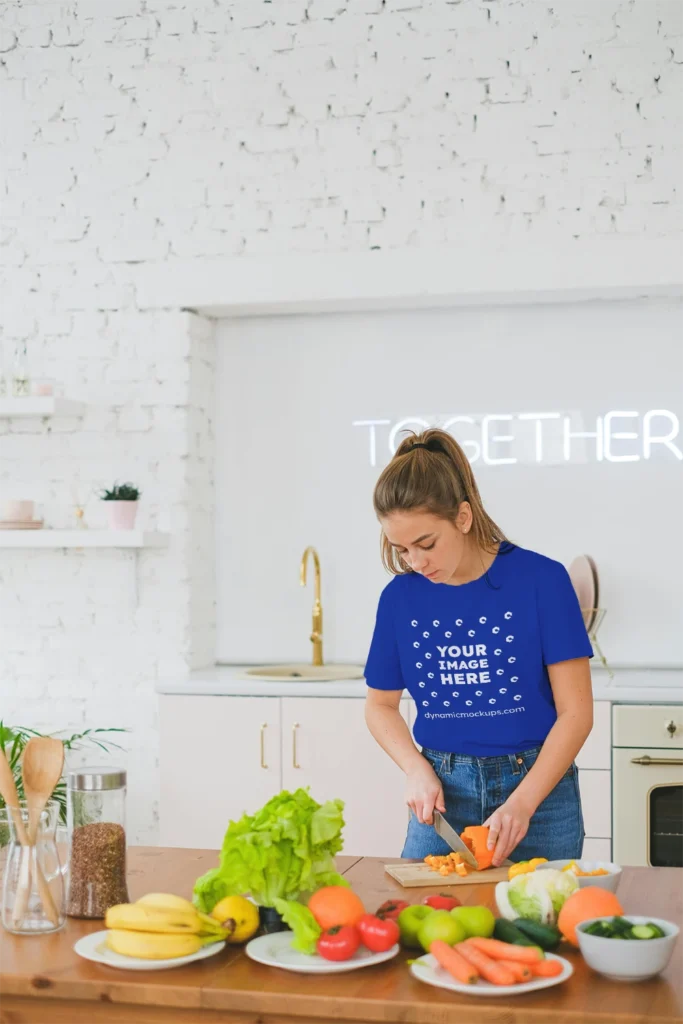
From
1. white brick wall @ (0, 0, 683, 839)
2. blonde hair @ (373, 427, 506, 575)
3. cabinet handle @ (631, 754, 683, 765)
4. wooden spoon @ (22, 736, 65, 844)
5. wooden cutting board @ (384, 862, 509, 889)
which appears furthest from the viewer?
white brick wall @ (0, 0, 683, 839)

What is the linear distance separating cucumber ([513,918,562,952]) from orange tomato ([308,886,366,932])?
0.23 meters

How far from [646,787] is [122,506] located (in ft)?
6.60

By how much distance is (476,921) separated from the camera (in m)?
1.68

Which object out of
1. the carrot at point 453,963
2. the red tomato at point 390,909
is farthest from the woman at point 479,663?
the carrot at point 453,963

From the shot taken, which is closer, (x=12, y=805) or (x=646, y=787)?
(x=12, y=805)

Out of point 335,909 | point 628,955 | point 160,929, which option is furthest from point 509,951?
point 160,929

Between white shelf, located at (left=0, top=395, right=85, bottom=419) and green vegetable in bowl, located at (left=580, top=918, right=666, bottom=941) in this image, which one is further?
white shelf, located at (left=0, top=395, right=85, bottom=419)

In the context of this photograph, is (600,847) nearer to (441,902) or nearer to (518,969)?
(441,902)

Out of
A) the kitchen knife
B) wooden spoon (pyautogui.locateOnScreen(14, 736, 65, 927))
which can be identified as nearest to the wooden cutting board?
the kitchen knife

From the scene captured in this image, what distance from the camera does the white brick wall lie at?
423 cm

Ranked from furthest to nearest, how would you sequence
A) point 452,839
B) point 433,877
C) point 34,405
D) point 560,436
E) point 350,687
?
point 560,436 → point 34,405 → point 350,687 → point 452,839 → point 433,877

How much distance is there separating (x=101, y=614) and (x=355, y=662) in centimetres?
97

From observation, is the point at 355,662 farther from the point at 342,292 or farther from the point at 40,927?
the point at 40,927

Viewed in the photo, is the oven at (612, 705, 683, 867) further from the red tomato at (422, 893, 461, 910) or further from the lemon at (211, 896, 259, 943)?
the lemon at (211, 896, 259, 943)
